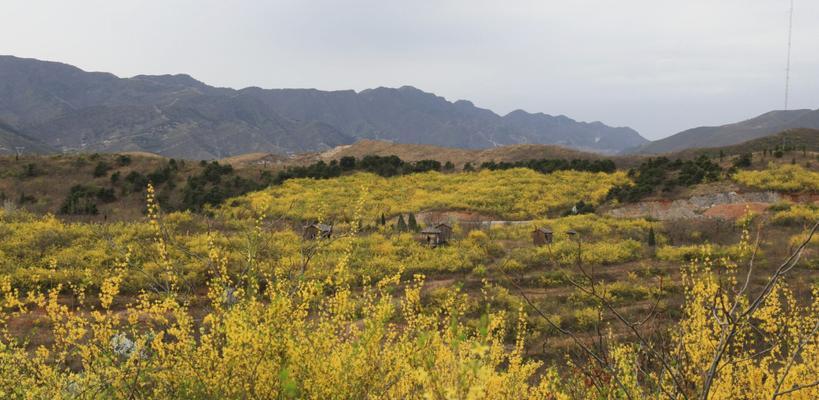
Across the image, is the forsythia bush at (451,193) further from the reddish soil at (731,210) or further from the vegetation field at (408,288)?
the reddish soil at (731,210)

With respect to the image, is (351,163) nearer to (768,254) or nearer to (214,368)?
(768,254)

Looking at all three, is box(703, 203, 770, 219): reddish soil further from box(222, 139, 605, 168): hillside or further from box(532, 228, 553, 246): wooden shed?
box(222, 139, 605, 168): hillside

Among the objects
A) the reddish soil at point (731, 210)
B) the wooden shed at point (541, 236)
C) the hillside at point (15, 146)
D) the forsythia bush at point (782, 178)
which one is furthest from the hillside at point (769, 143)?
the hillside at point (15, 146)

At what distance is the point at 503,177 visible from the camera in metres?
39.8

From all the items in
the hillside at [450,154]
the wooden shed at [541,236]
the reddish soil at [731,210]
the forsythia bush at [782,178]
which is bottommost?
the wooden shed at [541,236]

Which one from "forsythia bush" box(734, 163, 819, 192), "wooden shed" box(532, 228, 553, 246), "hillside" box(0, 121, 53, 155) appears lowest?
"wooden shed" box(532, 228, 553, 246)

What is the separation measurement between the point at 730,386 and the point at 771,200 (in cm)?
2891

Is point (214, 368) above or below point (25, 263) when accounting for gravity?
above

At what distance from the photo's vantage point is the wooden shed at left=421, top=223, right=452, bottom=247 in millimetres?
21125

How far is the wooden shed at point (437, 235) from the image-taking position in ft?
69.3

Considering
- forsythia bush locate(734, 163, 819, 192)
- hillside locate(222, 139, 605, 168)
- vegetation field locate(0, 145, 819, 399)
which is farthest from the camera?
hillside locate(222, 139, 605, 168)

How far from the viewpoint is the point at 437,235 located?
69.4 feet

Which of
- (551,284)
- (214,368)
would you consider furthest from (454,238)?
(214,368)

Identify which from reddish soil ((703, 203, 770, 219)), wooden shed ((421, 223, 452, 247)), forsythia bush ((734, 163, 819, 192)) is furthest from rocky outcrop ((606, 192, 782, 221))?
wooden shed ((421, 223, 452, 247))
